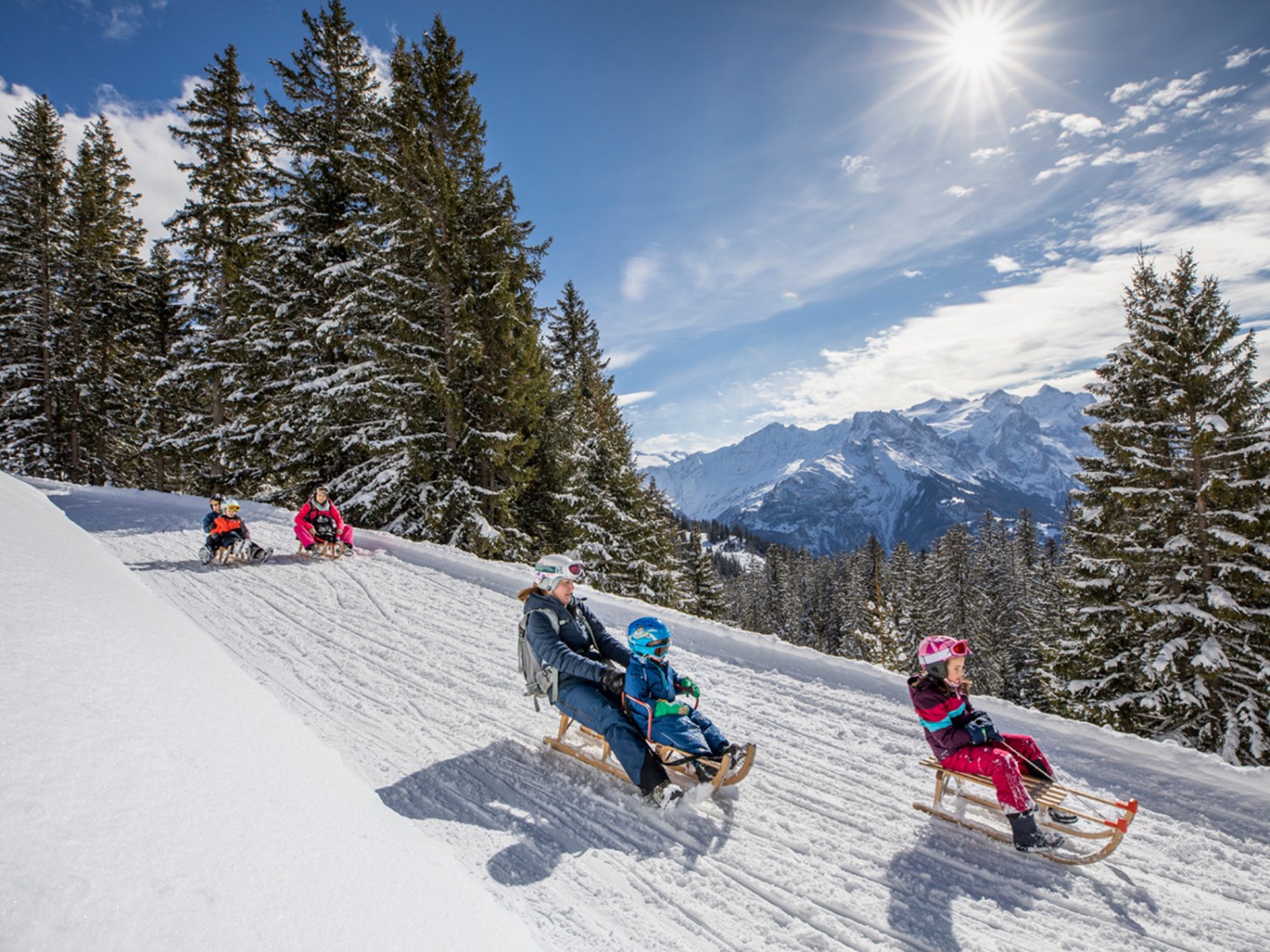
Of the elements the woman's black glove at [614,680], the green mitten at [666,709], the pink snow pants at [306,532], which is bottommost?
the pink snow pants at [306,532]

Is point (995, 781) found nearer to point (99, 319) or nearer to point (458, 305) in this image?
point (458, 305)

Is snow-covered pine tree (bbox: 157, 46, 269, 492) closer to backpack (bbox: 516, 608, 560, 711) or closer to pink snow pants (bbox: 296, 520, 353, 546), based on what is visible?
pink snow pants (bbox: 296, 520, 353, 546)

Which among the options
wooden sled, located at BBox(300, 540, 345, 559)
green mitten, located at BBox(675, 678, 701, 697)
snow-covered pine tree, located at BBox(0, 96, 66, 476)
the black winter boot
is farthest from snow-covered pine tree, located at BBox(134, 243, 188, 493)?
the black winter boot

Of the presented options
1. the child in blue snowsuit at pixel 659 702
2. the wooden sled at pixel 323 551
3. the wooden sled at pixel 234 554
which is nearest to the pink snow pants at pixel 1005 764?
the child in blue snowsuit at pixel 659 702

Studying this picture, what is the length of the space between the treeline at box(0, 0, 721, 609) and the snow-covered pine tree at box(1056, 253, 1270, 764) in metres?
12.8

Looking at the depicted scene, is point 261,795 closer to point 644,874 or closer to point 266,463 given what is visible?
point 644,874

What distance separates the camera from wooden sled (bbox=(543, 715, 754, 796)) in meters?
4.59

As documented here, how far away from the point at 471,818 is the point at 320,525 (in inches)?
377

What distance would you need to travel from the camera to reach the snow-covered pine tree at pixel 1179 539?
11.1 metres

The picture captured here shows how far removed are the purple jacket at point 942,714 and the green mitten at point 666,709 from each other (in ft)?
6.14

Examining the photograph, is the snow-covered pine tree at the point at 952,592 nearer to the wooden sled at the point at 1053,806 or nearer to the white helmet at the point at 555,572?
the wooden sled at the point at 1053,806

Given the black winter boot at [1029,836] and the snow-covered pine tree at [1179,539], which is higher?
the snow-covered pine tree at [1179,539]

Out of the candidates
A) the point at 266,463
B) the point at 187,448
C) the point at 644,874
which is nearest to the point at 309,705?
the point at 644,874

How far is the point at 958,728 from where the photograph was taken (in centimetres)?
466
